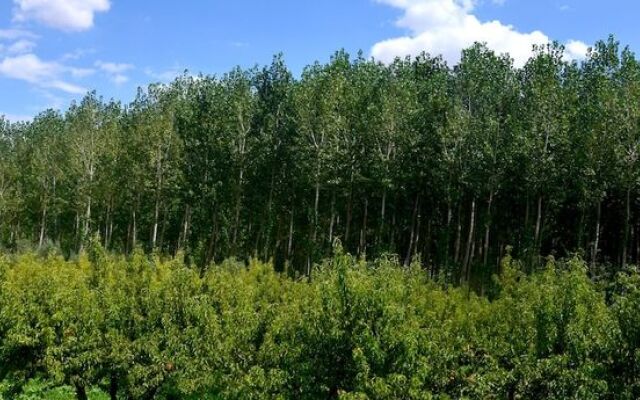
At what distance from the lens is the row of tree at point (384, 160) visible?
4841 centimetres

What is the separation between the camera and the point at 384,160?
51656 millimetres

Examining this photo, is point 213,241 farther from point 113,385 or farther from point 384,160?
point 113,385

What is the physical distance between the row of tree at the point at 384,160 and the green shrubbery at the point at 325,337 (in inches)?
1079

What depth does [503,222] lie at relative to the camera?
188 feet

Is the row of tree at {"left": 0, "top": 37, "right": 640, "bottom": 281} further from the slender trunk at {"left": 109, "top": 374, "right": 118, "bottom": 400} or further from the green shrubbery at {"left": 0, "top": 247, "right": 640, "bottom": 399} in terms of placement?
the slender trunk at {"left": 109, "top": 374, "right": 118, "bottom": 400}

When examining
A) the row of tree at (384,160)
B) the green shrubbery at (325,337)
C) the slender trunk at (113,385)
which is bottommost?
the slender trunk at (113,385)

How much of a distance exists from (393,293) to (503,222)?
143 ft

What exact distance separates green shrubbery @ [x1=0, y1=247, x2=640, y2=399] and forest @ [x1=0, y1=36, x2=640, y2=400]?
0.07 m

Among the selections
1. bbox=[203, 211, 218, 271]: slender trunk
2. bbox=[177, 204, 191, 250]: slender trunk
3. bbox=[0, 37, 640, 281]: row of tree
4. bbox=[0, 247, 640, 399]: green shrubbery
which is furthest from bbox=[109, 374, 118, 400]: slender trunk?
bbox=[177, 204, 191, 250]: slender trunk

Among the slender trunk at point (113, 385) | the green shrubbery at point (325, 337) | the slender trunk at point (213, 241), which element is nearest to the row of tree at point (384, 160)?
the slender trunk at point (213, 241)

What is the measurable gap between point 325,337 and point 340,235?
43.1 m

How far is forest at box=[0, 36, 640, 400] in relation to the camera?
A: 16.3m

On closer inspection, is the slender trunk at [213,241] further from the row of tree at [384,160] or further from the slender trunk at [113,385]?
the slender trunk at [113,385]

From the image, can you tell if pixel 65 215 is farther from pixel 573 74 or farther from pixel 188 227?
pixel 573 74
